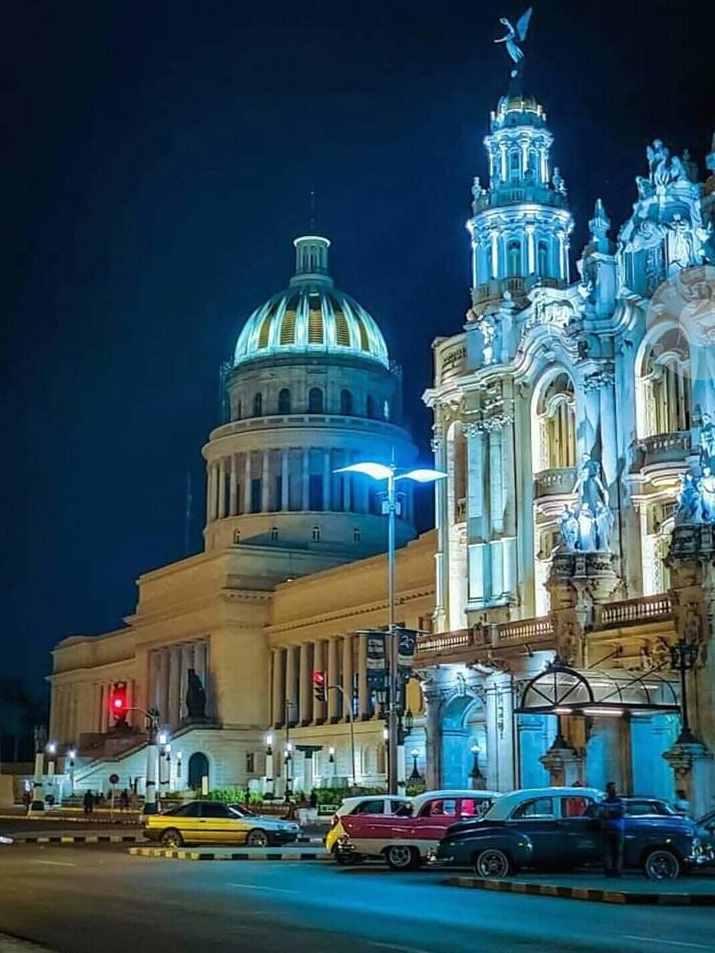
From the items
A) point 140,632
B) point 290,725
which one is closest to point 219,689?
point 290,725

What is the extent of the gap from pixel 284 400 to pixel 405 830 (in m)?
92.6

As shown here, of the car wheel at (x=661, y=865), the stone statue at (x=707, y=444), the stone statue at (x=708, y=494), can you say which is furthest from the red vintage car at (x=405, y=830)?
the stone statue at (x=707, y=444)

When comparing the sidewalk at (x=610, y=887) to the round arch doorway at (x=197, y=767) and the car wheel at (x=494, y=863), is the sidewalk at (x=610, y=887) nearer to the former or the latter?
the car wheel at (x=494, y=863)

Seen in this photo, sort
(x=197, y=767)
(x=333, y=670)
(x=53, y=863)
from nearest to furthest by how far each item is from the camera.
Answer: (x=53, y=863) → (x=333, y=670) → (x=197, y=767)

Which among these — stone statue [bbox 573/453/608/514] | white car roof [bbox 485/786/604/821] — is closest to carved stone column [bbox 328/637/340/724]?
stone statue [bbox 573/453/608/514]

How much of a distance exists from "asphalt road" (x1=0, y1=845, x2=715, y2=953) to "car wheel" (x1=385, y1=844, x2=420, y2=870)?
6.31ft

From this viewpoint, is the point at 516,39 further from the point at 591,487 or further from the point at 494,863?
the point at 494,863

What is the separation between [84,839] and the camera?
49.2 metres

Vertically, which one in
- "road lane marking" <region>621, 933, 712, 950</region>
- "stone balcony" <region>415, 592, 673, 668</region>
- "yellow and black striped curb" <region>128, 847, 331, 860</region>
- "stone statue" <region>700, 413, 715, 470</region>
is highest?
"stone statue" <region>700, 413, 715, 470</region>

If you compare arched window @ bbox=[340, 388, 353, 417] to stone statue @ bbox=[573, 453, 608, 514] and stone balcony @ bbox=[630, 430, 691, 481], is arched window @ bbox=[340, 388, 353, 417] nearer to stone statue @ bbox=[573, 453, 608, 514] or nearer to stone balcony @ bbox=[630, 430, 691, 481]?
stone statue @ bbox=[573, 453, 608, 514]

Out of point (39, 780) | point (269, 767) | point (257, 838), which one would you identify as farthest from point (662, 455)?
point (39, 780)

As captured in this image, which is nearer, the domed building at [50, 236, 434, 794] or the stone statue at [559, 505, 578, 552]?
the stone statue at [559, 505, 578, 552]

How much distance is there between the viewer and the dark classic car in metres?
29.4

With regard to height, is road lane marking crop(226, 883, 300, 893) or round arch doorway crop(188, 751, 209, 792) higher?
round arch doorway crop(188, 751, 209, 792)
